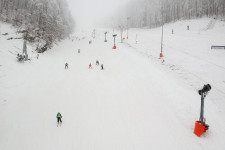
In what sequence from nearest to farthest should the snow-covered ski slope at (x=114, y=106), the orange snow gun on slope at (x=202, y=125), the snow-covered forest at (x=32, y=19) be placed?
the orange snow gun on slope at (x=202, y=125) < the snow-covered ski slope at (x=114, y=106) < the snow-covered forest at (x=32, y=19)

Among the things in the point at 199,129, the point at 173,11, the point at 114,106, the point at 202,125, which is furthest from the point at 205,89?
the point at 173,11

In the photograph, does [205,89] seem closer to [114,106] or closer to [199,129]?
[199,129]

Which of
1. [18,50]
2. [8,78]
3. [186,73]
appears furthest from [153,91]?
[18,50]

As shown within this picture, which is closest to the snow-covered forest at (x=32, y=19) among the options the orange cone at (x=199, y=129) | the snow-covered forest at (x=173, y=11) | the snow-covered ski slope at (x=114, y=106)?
the snow-covered ski slope at (x=114, y=106)

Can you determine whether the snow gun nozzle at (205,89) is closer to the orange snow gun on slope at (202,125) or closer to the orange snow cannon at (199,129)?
the orange snow gun on slope at (202,125)

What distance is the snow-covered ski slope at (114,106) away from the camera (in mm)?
7973

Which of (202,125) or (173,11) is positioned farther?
(173,11)

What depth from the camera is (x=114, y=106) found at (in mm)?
11430

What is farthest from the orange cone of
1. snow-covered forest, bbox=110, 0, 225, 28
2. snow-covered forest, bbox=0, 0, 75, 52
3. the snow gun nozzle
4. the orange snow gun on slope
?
snow-covered forest, bbox=110, 0, 225, 28

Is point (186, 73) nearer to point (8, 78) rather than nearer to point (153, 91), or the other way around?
point (153, 91)

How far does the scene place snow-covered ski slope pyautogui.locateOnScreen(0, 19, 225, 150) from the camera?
7973 millimetres

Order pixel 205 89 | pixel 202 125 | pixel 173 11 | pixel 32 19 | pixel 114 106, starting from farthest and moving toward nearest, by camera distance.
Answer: pixel 173 11, pixel 32 19, pixel 114 106, pixel 202 125, pixel 205 89

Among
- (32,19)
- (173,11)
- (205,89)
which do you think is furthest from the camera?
(173,11)

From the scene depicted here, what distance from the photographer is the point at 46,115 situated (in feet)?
35.4
